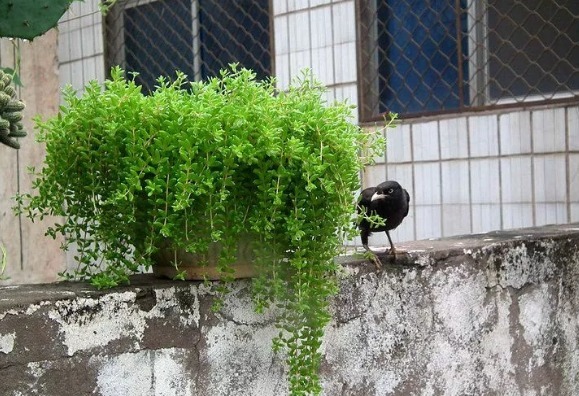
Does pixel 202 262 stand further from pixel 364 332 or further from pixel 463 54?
pixel 463 54

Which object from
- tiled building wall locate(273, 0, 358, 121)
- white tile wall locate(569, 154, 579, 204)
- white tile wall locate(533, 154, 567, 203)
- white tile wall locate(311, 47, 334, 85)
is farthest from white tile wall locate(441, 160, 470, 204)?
white tile wall locate(311, 47, 334, 85)

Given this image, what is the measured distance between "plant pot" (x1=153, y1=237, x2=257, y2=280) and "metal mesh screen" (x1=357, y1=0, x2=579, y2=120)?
261 cm

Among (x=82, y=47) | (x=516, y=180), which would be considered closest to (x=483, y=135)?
(x=516, y=180)

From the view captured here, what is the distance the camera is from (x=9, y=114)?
1.77m

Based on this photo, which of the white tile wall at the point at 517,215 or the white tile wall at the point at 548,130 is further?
the white tile wall at the point at 517,215

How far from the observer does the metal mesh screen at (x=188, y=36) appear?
5.55m

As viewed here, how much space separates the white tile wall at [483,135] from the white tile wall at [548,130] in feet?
0.67

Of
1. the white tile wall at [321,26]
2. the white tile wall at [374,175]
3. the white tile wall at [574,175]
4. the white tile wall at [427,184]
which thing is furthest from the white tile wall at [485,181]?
the white tile wall at [321,26]

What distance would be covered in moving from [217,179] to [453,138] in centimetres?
286

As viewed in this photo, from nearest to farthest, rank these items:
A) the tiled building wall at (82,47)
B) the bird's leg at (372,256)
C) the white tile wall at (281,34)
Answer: the bird's leg at (372,256) < the white tile wall at (281,34) < the tiled building wall at (82,47)

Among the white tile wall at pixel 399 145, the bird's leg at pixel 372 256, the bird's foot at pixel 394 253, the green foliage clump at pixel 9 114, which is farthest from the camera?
the white tile wall at pixel 399 145

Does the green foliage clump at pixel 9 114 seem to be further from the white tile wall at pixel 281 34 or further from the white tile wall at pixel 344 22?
the white tile wall at pixel 281 34

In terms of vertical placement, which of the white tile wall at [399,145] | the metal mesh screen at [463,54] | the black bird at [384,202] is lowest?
the black bird at [384,202]

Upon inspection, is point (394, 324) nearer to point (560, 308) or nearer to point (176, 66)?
point (560, 308)
